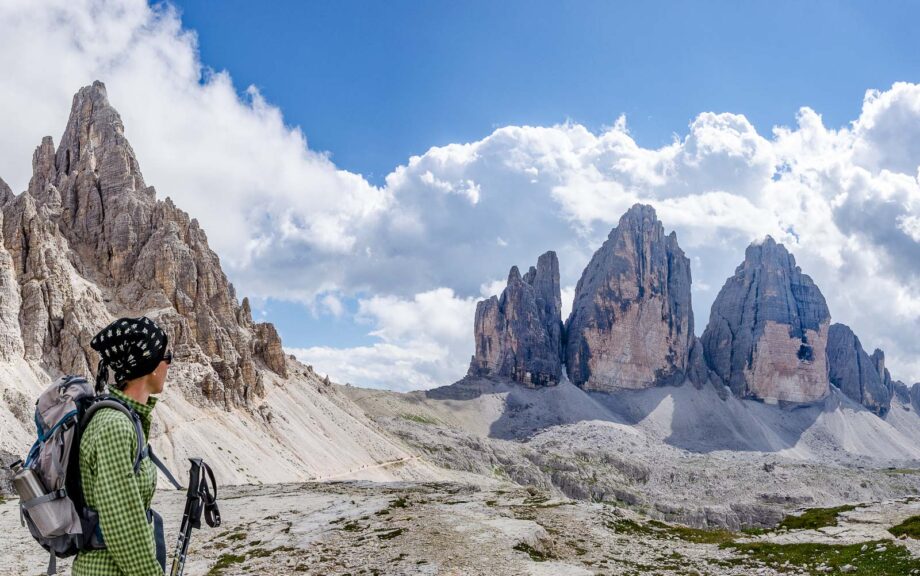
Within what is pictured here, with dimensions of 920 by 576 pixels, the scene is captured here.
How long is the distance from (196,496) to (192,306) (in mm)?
109062

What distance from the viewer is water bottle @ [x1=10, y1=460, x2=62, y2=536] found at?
563 cm

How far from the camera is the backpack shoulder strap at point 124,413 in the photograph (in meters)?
5.70

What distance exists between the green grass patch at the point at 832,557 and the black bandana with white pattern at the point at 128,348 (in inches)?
1011

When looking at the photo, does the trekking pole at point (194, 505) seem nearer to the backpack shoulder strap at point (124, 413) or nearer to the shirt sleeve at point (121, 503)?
the backpack shoulder strap at point (124, 413)

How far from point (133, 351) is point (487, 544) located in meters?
23.7

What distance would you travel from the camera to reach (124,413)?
18.9 feet

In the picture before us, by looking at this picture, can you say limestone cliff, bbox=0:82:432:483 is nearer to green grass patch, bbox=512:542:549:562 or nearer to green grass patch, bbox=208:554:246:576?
green grass patch, bbox=208:554:246:576

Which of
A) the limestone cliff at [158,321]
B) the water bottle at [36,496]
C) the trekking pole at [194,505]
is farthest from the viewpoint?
the limestone cliff at [158,321]

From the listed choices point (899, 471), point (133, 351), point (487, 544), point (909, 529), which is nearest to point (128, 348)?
point (133, 351)

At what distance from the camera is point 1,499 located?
47.5 meters

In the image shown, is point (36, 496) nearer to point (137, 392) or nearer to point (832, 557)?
point (137, 392)

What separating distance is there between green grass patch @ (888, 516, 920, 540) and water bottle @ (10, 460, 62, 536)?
3959 centimetres

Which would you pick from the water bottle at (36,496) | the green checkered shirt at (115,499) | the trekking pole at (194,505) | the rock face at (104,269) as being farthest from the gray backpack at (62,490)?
the rock face at (104,269)

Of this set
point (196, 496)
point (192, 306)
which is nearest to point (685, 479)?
point (192, 306)
